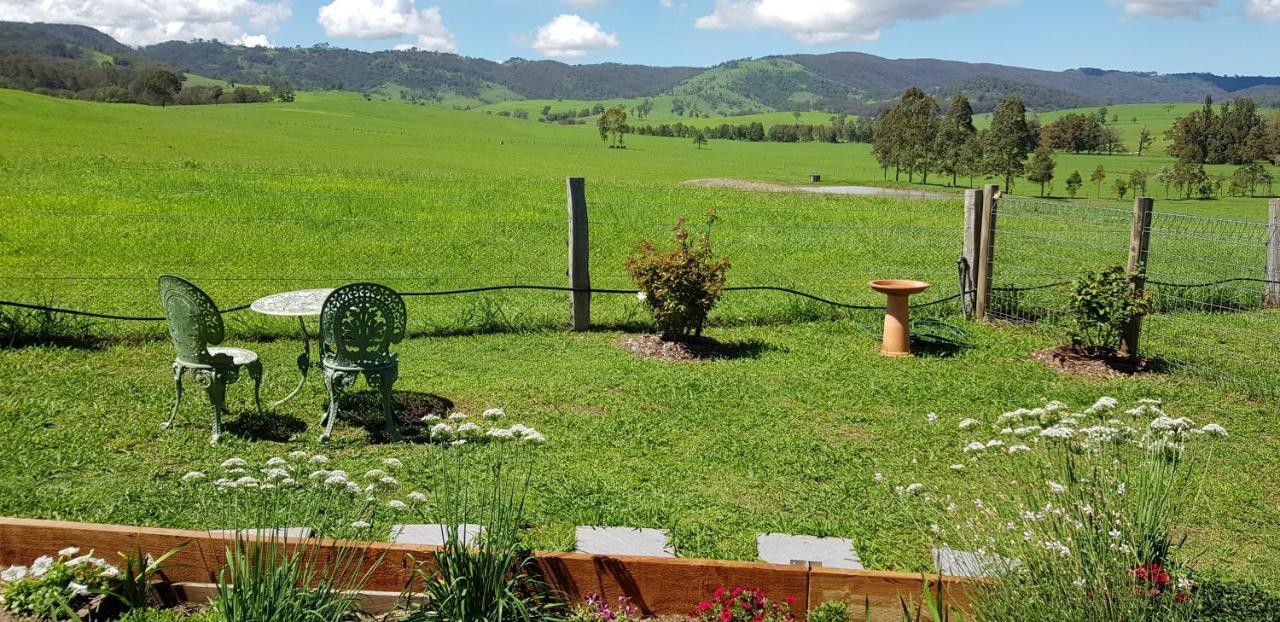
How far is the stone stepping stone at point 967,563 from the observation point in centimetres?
375

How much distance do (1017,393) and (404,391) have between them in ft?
19.0

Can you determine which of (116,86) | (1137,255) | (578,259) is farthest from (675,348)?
(116,86)

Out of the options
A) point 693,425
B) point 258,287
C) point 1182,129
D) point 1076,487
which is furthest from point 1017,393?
point 1182,129

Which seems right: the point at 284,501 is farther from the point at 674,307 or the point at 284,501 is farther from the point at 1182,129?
the point at 1182,129

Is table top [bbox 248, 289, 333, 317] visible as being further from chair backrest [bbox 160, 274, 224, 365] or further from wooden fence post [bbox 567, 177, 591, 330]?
wooden fence post [bbox 567, 177, 591, 330]

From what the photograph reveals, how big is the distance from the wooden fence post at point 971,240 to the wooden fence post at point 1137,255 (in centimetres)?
224

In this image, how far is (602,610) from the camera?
4164 millimetres

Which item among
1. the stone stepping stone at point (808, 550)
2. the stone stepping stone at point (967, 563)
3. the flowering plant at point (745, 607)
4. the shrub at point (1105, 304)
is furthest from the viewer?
the shrub at point (1105, 304)

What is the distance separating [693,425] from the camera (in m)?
7.91

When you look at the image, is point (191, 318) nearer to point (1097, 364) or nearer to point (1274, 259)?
point (1097, 364)

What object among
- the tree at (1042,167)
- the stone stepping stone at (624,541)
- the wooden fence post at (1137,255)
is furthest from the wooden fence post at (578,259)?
the tree at (1042,167)

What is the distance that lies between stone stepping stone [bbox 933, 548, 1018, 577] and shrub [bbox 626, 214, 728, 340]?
19.7ft

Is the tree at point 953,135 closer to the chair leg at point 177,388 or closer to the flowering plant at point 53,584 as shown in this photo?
the chair leg at point 177,388

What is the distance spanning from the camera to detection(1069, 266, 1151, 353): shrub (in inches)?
384
